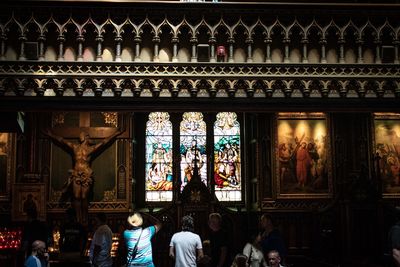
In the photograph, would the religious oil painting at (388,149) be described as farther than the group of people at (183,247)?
Yes

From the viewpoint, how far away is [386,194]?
16.3 metres

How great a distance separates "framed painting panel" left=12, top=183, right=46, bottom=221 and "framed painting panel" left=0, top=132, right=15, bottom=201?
0.97 meters

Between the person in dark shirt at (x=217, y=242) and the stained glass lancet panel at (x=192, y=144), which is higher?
the stained glass lancet panel at (x=192, y=144)

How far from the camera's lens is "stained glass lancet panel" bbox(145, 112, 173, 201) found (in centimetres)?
1719

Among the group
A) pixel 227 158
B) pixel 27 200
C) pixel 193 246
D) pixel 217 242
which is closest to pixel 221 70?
pixel 193 246

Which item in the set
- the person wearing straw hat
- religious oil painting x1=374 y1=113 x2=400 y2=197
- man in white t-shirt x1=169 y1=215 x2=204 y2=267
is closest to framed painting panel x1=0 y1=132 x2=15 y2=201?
the person wearing straw hat

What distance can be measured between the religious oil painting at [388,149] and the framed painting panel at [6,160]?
424 inches

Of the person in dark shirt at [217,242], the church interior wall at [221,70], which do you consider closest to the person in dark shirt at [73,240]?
the person in dark shirt at [217,242]

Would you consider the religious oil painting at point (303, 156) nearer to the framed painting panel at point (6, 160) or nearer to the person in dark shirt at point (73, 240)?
the person in dark shirt at point (73, 240)

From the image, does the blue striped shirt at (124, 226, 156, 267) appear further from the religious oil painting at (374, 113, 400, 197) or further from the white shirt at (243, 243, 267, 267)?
the religious oil painting at (374, 113, 400, 197)

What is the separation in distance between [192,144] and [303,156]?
355 centimetres

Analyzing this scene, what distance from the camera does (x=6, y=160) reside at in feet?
51.7

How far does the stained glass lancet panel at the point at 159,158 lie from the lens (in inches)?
677

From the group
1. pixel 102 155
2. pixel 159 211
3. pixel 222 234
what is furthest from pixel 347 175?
pixel 222 234
